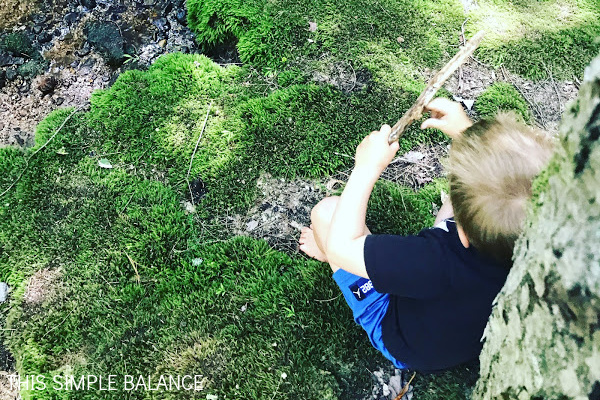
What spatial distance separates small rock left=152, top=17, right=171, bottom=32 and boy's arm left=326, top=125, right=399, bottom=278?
2648 millimetres

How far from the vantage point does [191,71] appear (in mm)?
3682

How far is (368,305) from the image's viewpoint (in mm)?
2391

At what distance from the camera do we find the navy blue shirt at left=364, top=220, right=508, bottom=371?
6.18 feet

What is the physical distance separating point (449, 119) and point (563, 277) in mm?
1800

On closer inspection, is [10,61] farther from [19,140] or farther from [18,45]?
[19,140]

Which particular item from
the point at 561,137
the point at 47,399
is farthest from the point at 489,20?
the point at 47,399

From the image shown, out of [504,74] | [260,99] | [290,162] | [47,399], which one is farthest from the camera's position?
[504,74]

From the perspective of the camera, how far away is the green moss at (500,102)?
12.0 ft

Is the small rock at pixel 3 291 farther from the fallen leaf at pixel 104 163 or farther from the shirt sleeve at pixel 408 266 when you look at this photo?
the shirt sleeve at pixel 408 266

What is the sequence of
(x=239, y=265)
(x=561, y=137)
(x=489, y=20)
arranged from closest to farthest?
1. (x=561, y=137)
2. (x=239, y=265)
3. (x=489, y=20)

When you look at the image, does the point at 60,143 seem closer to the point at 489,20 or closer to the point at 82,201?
the point at 82,201

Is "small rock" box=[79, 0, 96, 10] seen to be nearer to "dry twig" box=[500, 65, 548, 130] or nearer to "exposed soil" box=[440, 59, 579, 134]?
"exposed soil" box=[440, 59, 579, 134]

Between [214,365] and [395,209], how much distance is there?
153cm

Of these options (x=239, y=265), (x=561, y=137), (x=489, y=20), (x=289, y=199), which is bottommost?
(x=239, y=265)
